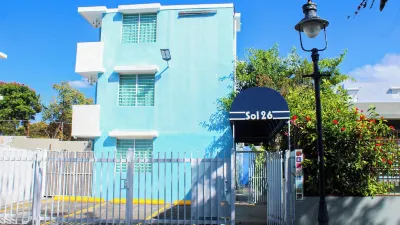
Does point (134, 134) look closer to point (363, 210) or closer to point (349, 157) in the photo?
point (349, 157)

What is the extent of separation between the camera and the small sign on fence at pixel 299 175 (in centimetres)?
859

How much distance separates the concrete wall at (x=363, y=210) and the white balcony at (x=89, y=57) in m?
12.5

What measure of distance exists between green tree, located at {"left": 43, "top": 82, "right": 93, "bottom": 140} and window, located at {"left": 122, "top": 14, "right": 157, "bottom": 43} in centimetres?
2195

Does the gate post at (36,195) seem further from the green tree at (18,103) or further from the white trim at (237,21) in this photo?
the green tree at (18,103)

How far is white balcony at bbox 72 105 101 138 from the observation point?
690 inches

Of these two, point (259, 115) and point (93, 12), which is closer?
point (259, 115)

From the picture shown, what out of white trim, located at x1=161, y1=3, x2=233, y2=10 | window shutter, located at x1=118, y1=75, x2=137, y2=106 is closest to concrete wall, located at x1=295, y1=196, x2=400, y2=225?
window shutter, located at x1=118, y1=75, x2=137, y2=106

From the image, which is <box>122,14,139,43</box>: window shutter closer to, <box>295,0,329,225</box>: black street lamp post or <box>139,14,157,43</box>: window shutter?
<box>139,14,157,43</box>: window shutter

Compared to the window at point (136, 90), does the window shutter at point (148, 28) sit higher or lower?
higher

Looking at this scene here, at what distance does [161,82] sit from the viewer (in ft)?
58.4

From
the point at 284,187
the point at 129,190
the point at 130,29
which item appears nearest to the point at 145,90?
the point at 130,29

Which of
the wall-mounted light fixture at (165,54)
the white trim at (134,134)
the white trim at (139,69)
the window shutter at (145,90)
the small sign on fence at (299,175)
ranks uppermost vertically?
the wall-mounted light fixture at (165,54)

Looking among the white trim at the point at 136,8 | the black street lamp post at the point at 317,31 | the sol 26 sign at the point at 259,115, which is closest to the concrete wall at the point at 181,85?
the white trim at the point at 136,8

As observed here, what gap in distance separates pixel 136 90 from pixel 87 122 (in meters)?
2.67
